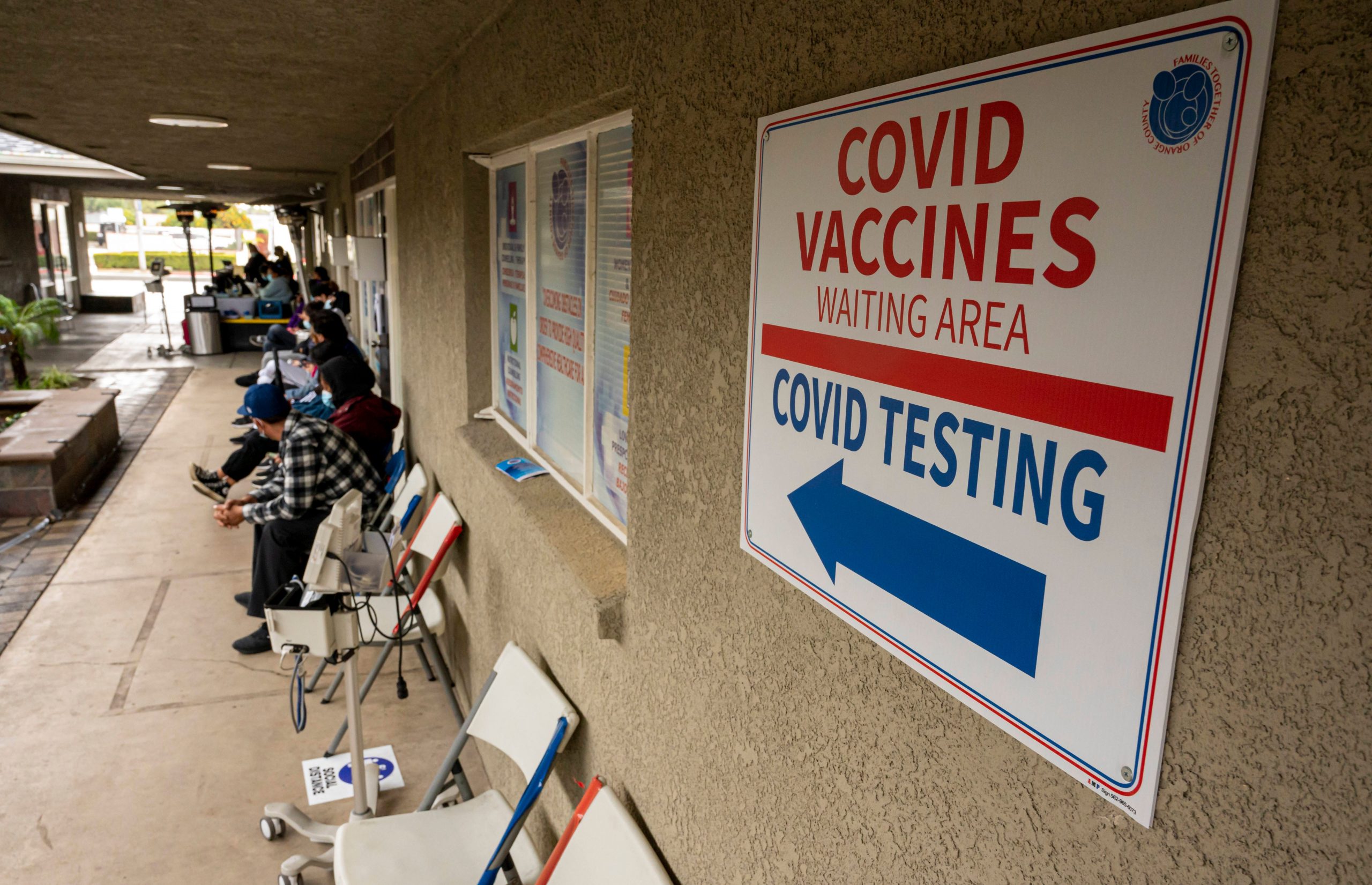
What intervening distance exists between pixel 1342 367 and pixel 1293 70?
0.75ft

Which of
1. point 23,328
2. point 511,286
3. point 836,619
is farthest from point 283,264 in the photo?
point 836,619

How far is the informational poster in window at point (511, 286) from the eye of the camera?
332 centimetres

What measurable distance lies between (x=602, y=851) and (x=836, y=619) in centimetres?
95

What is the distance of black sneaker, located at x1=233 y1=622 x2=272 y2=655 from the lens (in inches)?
172

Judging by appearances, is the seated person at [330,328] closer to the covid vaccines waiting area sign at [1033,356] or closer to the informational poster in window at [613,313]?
the informational poster in window at [613,313]

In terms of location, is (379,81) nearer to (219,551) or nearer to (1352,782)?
(219,551)

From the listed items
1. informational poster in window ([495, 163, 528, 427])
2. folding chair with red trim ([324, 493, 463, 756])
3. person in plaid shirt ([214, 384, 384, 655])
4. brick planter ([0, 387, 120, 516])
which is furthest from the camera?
brick planter ([0, 387, 120, 516])

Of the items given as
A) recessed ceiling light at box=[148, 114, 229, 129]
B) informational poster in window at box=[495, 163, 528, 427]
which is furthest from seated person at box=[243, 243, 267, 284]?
informational poster in window at box=[495, 163, 528, 427]

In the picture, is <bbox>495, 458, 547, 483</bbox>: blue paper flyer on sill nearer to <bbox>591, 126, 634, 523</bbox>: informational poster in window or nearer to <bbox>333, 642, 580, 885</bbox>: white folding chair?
<bbox>591, 126, 634, 523</bbox>: informational poster in window

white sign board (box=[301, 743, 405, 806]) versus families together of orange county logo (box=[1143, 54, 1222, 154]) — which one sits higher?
families together of orange county logo (box=[1143, 54, 1222, 154])

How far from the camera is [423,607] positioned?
12.6 ft

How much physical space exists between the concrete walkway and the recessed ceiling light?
2773 millimetres

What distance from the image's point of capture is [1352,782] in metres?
0.64

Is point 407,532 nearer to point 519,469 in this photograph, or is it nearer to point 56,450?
point 519,469
